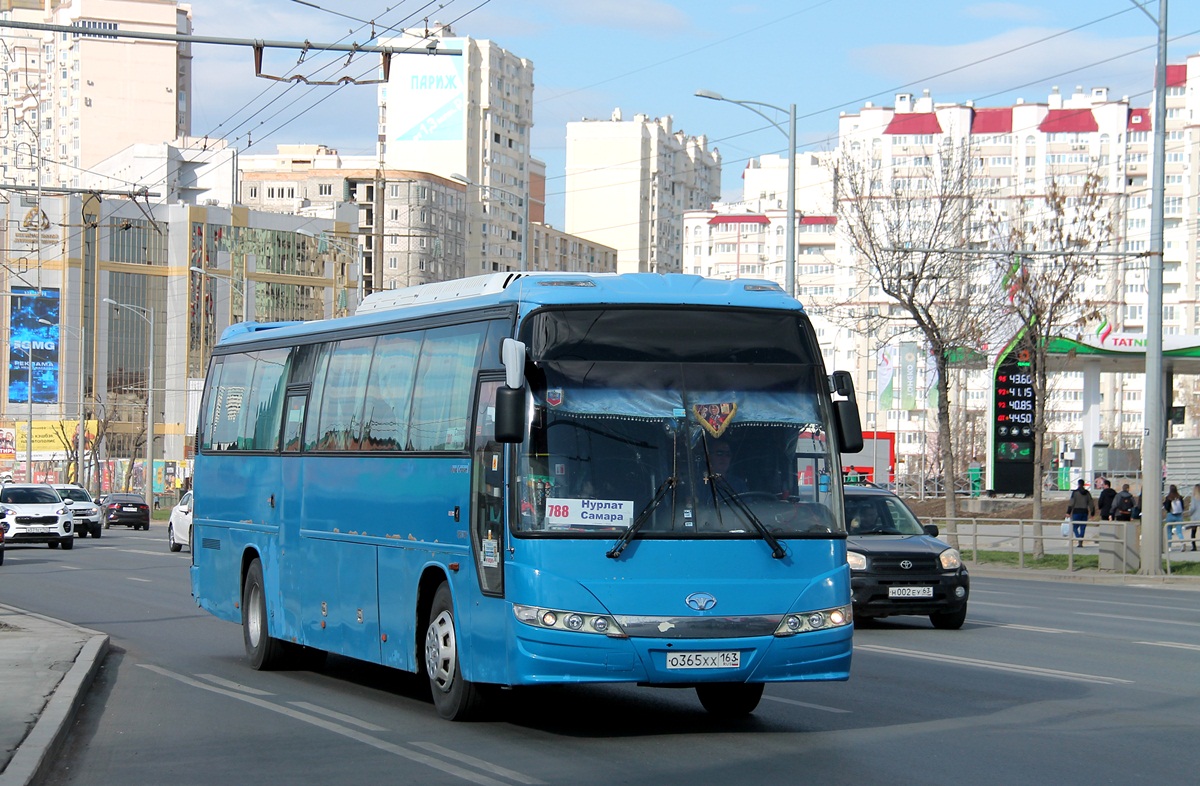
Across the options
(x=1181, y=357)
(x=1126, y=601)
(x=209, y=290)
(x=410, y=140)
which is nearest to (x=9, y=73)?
(x=410, y=140)

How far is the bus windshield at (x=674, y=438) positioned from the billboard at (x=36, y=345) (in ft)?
353

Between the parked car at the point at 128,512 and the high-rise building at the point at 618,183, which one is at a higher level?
the high-rise building at the point at 618,183

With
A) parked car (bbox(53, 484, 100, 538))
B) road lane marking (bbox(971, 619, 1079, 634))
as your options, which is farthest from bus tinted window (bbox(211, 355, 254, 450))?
parked car (bbox(53, 484, 100, 538))

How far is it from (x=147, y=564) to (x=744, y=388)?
24680mm

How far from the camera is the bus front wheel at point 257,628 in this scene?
1442 cm

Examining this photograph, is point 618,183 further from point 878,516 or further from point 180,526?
point 878,516

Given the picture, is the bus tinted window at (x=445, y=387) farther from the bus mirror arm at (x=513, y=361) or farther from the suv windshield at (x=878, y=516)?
the suv windshield at (x=878, y=516)

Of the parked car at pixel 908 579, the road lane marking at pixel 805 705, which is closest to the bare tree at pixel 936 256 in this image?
the parked car at pixel 908 579

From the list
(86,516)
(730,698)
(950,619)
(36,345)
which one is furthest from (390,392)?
(36,345)

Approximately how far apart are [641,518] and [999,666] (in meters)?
5.85

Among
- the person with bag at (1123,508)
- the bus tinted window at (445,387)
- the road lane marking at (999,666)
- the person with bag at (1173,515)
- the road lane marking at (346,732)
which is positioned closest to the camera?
the road lane marking at (346,732)

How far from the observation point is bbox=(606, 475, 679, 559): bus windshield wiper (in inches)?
392

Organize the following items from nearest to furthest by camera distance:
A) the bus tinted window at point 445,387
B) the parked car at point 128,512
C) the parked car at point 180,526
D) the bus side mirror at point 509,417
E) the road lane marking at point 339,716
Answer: the bus side mirror at point 509,417, the road lane marking at point 339,716, the bus tinted window at point 445,387, the parked car at point 180,526, the parked car at point 128,512

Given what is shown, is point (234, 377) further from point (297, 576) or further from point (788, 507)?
point (788, 507)
